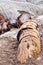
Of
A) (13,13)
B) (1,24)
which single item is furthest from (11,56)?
(13,13)

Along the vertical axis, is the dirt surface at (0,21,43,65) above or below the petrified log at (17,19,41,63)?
below

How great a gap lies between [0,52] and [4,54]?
0.09 meters

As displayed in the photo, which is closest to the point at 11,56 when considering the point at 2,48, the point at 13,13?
the point at 2,48

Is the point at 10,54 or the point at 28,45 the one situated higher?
the point at 28,45

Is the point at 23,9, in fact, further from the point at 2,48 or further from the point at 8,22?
the point at 2,48

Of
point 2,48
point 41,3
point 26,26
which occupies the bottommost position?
point 41,3

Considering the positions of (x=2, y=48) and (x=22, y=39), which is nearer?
(x=22, y=39)

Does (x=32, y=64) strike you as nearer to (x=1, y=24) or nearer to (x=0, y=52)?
(x=0, y=52)

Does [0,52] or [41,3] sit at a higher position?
[0,52]

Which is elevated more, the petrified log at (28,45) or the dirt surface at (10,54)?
the petrified log at (28,45)

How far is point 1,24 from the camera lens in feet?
14.7

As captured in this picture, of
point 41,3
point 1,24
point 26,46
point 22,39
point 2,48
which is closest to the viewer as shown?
point 26,46

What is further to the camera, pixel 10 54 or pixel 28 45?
pixel 10 54

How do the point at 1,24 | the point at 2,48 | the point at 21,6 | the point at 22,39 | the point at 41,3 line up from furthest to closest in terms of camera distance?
the point at 41,3 → the point at 21,6 → the point at 1,24 → the point at 2,48 → the point at 22,39
